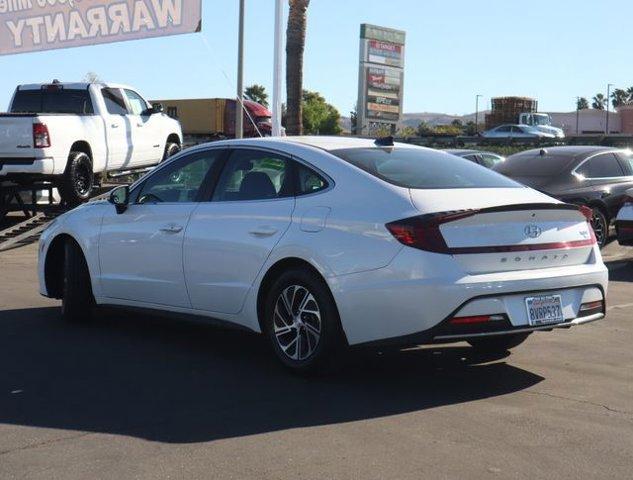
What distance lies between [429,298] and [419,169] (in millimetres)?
1240

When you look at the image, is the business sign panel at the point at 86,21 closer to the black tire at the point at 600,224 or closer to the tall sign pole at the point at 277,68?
the tall sign pole at the point at 277,68

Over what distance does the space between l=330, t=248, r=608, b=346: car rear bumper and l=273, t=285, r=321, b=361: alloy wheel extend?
0.97 ft

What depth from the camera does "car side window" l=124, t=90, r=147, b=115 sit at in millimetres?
18250

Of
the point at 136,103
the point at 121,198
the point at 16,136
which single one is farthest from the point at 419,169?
the point at 136,103

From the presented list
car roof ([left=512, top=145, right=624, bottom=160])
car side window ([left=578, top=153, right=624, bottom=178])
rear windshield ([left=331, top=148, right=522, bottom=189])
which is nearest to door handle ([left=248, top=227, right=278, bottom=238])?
rear windshield ([left=331, top=148, right=522, bottom=189])

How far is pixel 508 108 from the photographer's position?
66625 mm

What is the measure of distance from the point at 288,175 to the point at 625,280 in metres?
6.66

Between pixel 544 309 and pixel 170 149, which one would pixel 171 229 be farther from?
pixel 170 149

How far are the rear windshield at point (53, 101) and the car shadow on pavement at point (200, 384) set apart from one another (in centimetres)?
993

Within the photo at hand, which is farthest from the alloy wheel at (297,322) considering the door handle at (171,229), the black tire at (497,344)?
the black tire at (497,344)

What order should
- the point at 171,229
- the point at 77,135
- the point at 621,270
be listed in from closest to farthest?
the point at 171,229 → the point at 621,270 → the point at 77,135

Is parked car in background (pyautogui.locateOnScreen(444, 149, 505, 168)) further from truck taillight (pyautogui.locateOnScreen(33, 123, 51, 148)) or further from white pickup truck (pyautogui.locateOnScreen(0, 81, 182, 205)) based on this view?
truck taillight (pyautogui.locateOnScreen(33, 123, 51, 148))

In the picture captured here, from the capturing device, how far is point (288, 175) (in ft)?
22.3

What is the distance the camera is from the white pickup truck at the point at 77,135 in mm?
15586
